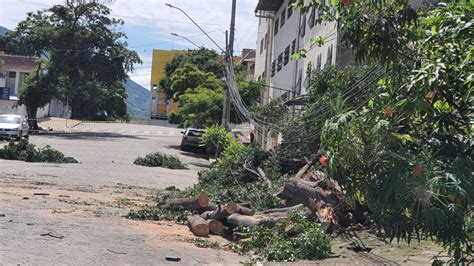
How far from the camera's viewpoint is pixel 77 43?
48.1m

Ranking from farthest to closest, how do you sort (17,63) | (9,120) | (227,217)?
(17,63), (9,120), (227,217)

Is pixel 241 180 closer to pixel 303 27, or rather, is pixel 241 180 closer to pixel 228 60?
pixel 303 27

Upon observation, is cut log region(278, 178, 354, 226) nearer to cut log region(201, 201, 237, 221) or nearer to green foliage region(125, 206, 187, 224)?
cut log region(201, 201, 237, 221)

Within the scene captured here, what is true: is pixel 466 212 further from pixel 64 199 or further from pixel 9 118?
pixel 9 118

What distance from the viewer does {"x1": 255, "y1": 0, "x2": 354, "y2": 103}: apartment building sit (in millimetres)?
20605

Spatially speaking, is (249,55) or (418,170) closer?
(418,170)

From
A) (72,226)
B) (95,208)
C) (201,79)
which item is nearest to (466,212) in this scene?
(72,226)

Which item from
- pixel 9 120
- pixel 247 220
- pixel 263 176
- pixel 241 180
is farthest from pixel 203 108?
pixel 247 220

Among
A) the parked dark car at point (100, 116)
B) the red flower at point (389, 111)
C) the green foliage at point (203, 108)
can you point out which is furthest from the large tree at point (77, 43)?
the red flower at point (389, 111)

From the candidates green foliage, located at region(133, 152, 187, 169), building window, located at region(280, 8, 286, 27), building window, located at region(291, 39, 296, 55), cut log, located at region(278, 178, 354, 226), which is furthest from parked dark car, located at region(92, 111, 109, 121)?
cut log, located at region(278, 178, 354, 226)

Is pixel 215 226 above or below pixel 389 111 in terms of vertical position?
below

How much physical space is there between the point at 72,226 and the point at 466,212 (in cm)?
791

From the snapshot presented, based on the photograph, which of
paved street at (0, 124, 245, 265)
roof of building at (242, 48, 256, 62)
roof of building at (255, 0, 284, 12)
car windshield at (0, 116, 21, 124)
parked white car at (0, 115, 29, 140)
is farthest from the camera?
roof of building at (242, 48, 256, 62)

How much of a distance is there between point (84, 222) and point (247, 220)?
9.93 ft
